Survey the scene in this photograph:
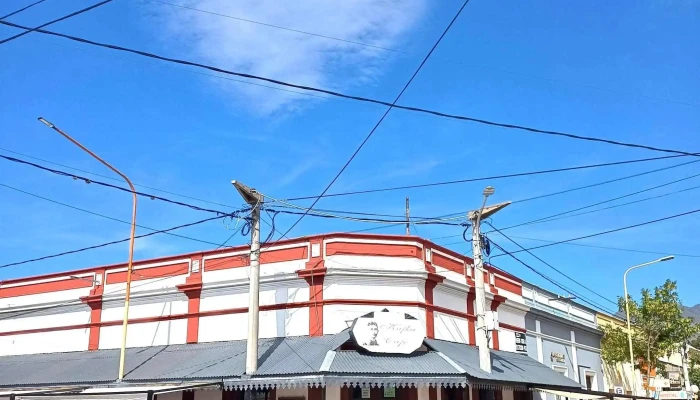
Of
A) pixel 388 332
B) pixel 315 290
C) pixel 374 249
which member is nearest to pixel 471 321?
pixel 374 249

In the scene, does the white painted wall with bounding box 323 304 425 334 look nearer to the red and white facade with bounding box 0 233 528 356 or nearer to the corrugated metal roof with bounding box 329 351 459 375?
the red and white facade with bounding box 0 233 528 356

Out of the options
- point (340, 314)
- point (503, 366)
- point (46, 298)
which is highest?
point (46, 298)

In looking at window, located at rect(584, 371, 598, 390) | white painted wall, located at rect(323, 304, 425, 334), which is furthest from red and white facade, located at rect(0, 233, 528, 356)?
window, located at rect(584, 371, 598, 390)

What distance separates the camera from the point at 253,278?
19688 millimetres

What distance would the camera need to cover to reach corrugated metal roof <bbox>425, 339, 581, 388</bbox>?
20.0 meters

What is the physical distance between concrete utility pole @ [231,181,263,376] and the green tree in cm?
2105

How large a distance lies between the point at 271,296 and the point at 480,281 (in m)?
6.54

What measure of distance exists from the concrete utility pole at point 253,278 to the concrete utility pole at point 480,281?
21.5 ft

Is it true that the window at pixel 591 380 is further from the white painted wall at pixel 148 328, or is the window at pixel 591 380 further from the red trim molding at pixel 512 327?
the white painted wall at pixel 148 328

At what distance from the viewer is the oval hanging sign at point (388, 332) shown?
63.8ft

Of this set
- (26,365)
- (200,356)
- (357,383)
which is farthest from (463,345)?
(26,365)

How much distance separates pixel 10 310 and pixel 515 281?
20113 mm

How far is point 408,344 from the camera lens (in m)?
19.8

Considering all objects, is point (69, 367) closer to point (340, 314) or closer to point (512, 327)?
point (340, 314)
